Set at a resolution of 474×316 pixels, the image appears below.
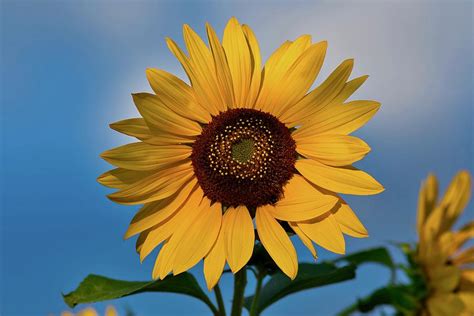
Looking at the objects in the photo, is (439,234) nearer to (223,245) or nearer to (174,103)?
(223,245)

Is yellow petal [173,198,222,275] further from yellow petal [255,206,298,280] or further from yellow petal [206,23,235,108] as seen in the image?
yellow petal [206,23,235,108]

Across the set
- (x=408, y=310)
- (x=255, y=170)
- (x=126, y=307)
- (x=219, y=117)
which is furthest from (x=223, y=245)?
(x=126, y=307)

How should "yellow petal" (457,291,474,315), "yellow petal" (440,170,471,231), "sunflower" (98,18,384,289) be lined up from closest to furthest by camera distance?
"sunflower" (98,18,384,289)
"yellow petal" (457,291,474,315)
"yellow petal" (440,170,471,231)

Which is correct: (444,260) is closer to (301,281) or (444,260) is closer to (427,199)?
(427,199)

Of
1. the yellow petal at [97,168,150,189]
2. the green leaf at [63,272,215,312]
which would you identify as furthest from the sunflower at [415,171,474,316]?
the yellow petal at [97,168,150,189]

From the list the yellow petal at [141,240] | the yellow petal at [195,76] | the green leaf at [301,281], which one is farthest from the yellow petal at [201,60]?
the green leaf at [301,281]

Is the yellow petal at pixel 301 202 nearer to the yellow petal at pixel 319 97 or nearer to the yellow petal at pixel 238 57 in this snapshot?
the yellow petal at pixel 319 97
